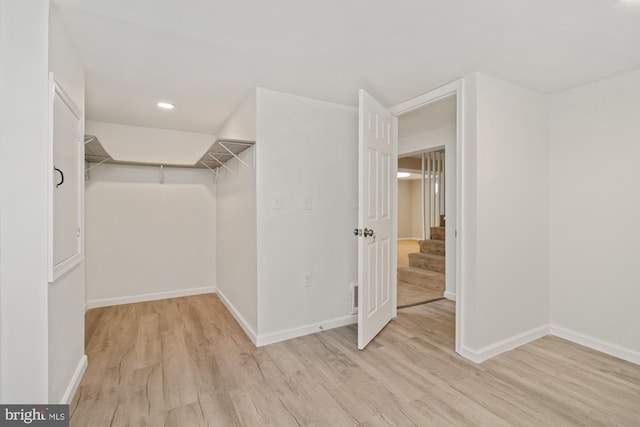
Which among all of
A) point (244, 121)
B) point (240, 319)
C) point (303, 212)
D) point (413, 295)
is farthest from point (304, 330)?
point (244, 121)

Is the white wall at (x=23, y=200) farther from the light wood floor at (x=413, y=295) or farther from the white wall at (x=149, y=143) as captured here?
the light wood floor at (x=413, y=295)

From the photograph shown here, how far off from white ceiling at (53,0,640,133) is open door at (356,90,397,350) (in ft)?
1.01

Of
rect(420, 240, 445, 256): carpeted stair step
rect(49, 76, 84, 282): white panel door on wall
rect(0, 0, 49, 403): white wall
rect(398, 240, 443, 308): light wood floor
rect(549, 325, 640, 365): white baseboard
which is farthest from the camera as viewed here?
rect(420, 240, 445, 256): carpeted stair step

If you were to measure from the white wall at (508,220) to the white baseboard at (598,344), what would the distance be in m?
0.12

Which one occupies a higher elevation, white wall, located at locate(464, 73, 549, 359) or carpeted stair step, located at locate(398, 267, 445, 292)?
white wall, located at locate(464, 73, 549, 359)

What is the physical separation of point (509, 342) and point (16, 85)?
3499 millimetres

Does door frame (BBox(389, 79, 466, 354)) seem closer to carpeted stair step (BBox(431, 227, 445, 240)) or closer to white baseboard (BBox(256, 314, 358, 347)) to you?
white baseboard (BBox(256, 314, 358, 347))

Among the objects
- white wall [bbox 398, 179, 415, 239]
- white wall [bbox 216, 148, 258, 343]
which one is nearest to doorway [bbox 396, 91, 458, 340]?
white wall [bbox 216, 148, 258, 343]

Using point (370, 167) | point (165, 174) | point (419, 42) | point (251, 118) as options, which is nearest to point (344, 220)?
point (370, 167)

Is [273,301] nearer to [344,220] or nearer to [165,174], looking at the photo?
[344,220]

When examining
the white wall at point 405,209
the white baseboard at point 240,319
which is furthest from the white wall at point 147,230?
the white wall at point 405,209

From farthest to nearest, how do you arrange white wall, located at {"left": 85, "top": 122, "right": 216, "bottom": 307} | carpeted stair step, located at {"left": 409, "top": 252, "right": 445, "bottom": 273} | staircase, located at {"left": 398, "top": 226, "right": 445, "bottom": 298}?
carpeted stair step, located at {"left": 409, "top": 252, "right": 445, "bottom": 273} < staircase, located at {"left": 398, "top": 226, "right": 445, "bottom": 298} < white wall, located at {"left": 85, "top": 122, "right": 216, "bottom": 307}

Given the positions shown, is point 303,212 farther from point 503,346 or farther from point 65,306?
point 503,346

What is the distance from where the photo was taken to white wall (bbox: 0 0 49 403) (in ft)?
4.44
